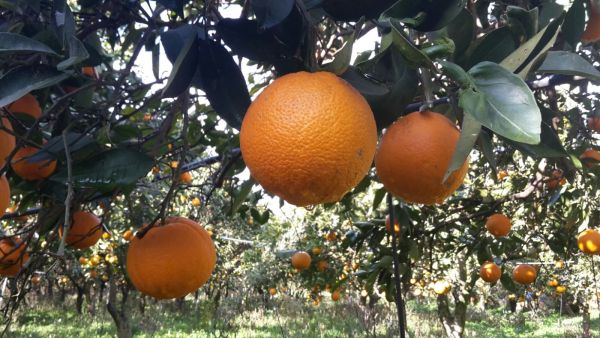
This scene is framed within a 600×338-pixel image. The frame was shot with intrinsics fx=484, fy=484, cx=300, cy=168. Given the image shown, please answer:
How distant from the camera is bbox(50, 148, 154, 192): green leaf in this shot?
0.91 metres

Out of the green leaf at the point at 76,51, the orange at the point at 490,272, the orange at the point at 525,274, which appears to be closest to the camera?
the green leaf at the point at 76,51

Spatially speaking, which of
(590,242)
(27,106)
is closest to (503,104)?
(27,106)

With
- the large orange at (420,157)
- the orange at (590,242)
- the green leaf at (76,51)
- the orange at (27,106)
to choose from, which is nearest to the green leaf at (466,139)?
the large orange at (420,157)

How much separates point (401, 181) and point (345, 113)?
0.54 feet

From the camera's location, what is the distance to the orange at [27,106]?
1150 mm

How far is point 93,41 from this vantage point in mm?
1301

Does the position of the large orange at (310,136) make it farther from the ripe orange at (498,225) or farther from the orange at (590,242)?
the orange at (590,242)

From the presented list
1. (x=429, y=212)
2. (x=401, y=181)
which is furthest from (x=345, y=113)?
(x=429, y=212)

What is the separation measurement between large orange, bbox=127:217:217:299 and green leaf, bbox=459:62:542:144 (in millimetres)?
714

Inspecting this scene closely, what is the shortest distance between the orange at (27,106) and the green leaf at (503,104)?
1.04 meters

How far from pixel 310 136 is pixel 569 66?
0.35 meters

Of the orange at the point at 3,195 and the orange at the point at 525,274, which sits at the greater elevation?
the orange at the point at 3,195

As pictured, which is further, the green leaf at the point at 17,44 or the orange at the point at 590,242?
the orange at the point at 590,242

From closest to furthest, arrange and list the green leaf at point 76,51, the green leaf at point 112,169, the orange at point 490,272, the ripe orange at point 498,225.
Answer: the green leaf at point 76,51 → the green leaf at point 112,169 → the ripe orange at point 498,225 → the orange at point 490,272
